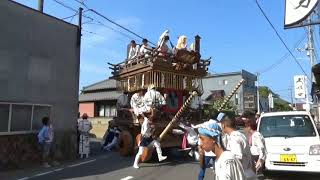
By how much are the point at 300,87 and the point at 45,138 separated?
18538 millimetres

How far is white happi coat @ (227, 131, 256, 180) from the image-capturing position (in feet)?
17.5

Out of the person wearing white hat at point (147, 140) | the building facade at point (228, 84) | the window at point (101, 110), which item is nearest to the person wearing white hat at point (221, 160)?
the person wearing white hat at point (147, 140)

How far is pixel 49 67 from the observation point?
1540 centimetres

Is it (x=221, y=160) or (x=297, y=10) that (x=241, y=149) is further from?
(x=297, y=10)

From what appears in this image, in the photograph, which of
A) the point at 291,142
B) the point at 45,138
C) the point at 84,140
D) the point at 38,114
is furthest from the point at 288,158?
the point at 38,114

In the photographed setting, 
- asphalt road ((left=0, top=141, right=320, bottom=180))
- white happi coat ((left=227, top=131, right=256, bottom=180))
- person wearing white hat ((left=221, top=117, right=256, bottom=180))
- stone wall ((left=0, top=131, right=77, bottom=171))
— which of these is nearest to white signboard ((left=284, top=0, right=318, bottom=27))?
asphalt road ((left=0, top=141, right=320, bottom=180))

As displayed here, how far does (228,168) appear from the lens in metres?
3.78

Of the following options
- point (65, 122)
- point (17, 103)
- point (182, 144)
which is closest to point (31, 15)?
point (17, 103)

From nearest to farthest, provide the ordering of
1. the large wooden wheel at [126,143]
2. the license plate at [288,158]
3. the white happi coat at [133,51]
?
the license plate at [288,158] → the large wooden wheel at [126,143] → the white happi coat at [133,51]

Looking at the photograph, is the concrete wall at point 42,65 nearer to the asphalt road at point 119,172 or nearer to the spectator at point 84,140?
the spectator at point 84,140

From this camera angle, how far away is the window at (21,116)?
44.3 feet

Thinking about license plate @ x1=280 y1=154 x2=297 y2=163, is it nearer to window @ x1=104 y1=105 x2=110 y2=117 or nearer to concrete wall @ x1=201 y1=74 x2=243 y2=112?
window @ x1=104 y1=105 x2=110 y2=117

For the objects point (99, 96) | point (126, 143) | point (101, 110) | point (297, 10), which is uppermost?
point (297, 10)

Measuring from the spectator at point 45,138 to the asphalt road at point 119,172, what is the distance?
2.20 ft
